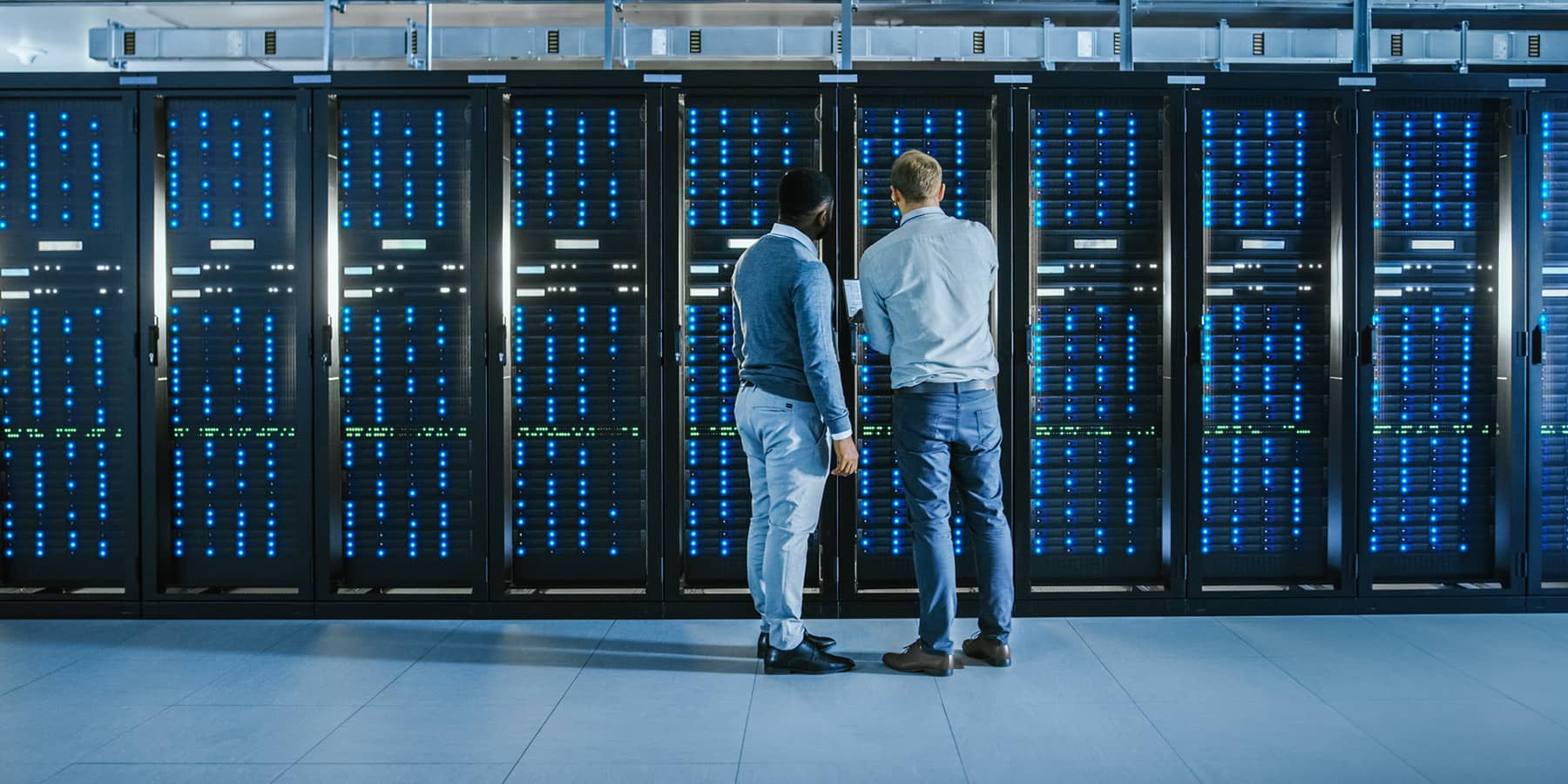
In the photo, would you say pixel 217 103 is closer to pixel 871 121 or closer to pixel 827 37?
pixel 871 121

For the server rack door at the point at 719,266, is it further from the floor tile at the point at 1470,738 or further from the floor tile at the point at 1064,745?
the floor tile at the point at 1470,738

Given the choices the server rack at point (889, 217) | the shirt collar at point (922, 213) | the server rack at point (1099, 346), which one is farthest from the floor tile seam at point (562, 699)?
the shirt collar at point (922, 213)

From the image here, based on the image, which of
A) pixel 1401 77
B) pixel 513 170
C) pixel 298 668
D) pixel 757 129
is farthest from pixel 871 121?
pixel 298 668

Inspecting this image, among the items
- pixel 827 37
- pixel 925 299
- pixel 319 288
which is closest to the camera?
pixel 925 299

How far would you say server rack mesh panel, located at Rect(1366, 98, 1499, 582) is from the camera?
3.80 metres

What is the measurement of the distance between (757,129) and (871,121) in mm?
437

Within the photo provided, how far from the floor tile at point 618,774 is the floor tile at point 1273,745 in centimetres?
112

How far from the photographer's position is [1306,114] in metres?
3.78

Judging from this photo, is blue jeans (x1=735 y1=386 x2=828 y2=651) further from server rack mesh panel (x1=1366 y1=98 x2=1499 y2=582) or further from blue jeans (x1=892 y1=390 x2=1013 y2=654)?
server rack mesh panel (x1=1366 y1=98 x2=1499 y2=582)

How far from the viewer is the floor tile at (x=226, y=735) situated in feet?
7.76

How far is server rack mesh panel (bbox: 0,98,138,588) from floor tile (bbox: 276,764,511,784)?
2.02 meters

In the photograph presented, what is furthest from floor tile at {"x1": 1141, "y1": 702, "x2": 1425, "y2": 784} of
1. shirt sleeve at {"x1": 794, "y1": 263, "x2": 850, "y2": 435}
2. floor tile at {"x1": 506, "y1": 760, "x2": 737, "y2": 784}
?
shirt sleeve at {"x1": 794, "y1": 263, "x2": 850, "y2": 435}

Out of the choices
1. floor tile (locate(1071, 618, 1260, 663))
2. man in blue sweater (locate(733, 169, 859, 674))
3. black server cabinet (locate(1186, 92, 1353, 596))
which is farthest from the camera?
black server cabinet (locate(1186, 92, 1353, 596))

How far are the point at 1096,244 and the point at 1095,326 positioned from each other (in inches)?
12.5
